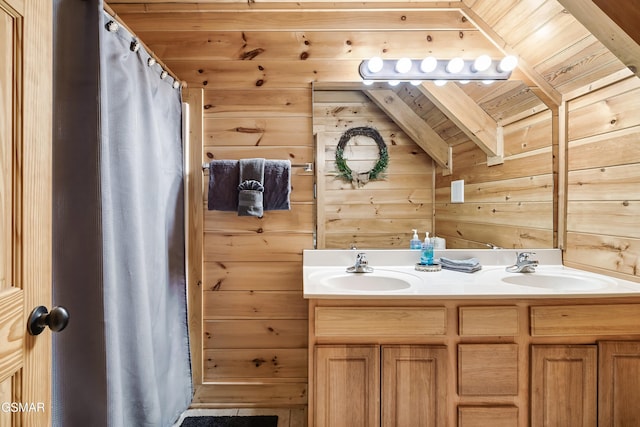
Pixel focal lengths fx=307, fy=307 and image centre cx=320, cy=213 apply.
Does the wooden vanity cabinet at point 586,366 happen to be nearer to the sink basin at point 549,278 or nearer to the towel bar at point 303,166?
the sink basin at point 549,278

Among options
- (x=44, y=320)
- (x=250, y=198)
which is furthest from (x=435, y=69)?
(x=44, y=320)

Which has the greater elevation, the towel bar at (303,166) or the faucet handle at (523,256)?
the towel bar at (303,166)

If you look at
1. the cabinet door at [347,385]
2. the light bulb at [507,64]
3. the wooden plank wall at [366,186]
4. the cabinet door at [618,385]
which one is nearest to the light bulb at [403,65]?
the wooden plank wall at [366,186]

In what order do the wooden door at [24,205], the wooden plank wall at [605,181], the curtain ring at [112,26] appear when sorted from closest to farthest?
the wooden door at [24,205], the curtain ring at [112,26], the wooden plank wall at [605,181]

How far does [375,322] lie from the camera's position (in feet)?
3.93

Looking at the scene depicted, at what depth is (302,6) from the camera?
5.63ft

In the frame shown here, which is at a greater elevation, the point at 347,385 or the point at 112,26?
the point at 112,26

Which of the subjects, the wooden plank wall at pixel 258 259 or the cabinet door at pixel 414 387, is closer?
the cabinet door at pixel 414 387

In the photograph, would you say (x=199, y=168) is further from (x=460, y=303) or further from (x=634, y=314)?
(x=634, y=314)

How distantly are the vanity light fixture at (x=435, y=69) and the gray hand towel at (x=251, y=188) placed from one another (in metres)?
0.75

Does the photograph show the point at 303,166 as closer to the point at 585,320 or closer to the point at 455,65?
the point at 455,65

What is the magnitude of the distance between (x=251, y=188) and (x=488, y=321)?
48.3 inches

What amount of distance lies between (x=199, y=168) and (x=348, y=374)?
129cm

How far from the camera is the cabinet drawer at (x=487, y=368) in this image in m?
1.20
